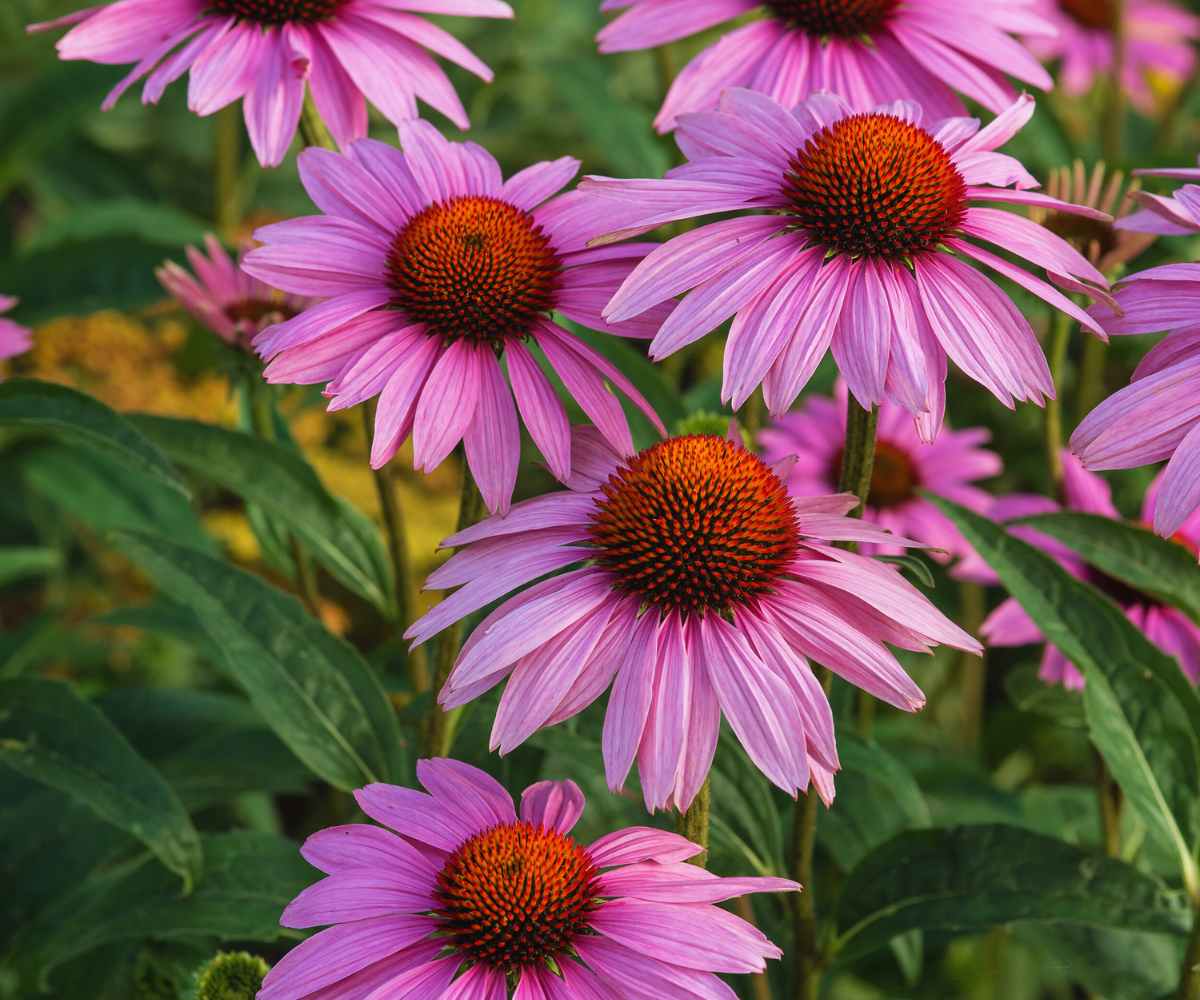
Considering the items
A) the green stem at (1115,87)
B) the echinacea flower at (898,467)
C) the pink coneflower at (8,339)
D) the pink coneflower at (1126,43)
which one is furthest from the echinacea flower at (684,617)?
the pink coneflower at (1126,43)

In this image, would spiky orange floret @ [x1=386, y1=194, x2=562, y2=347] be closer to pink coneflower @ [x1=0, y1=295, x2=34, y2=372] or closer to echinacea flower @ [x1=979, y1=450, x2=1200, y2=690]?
pink coneflower @ [x1=0, y1=295, x2=34, y2=372]

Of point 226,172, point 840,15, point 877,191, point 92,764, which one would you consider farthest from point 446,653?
point 226,172

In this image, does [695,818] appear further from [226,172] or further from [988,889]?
[226,172]

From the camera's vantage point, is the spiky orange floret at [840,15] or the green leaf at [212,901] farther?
the spiky orange floret at [840,15]

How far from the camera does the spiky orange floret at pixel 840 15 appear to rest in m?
1.12

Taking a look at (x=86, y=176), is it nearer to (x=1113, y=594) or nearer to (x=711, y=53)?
(x=711, y=53)

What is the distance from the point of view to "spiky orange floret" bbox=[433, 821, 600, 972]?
73 cm

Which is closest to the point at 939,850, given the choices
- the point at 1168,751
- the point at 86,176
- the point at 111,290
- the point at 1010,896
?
the point at 1010,896

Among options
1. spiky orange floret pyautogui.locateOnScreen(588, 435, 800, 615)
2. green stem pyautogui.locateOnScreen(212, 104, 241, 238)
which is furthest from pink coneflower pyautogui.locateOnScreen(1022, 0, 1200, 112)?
spiky orange floret pyautogui.locateOnScreen(588, 435, 800, 615)

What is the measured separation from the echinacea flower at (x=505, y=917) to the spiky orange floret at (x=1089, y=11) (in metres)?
2.44

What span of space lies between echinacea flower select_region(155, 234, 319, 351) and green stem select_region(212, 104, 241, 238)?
0.99 m

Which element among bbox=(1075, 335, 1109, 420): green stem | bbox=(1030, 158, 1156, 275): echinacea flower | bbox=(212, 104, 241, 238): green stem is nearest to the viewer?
bbox=(1030, 158, 1156, 275): echinacea flower

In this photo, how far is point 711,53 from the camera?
114 centimetres

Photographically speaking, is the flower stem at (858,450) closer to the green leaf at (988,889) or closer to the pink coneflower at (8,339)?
the green leaf at (988,889)
